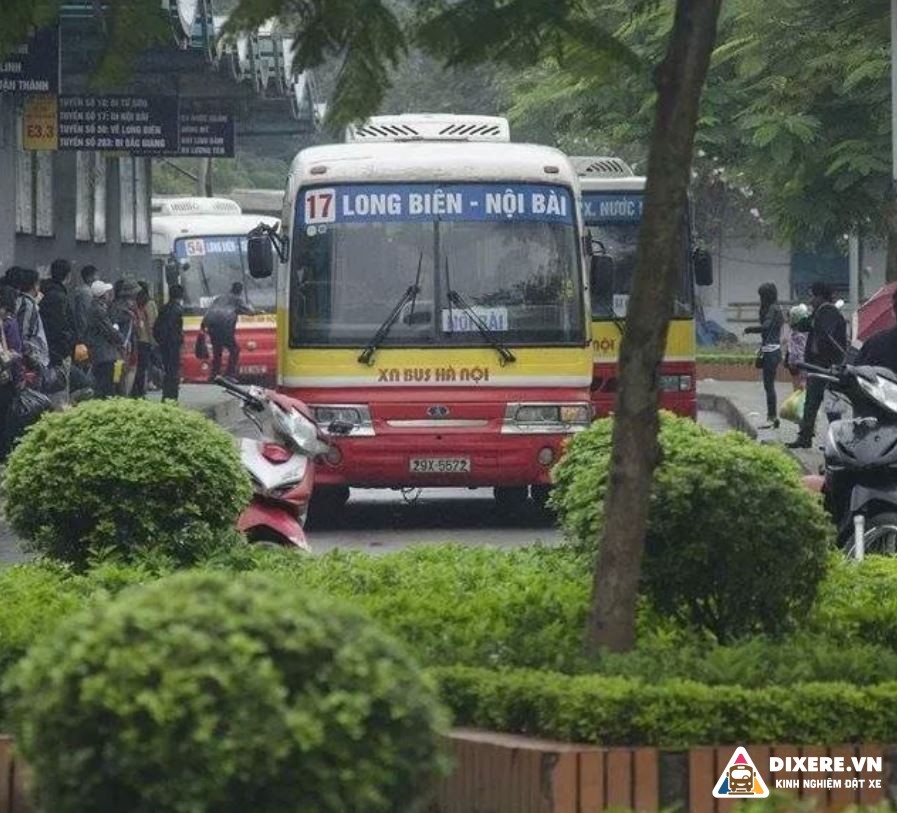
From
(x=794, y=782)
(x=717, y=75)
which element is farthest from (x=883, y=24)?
(x=794, y=782)

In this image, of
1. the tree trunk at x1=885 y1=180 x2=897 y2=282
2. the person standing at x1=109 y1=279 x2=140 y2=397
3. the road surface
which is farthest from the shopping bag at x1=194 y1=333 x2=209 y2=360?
the road surface

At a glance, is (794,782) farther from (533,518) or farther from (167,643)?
(533,518)

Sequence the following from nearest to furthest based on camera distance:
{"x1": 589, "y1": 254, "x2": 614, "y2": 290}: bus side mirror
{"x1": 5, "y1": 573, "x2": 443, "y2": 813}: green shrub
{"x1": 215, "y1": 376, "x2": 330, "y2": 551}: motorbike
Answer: {"x1": 5, "y1": 573, "x2": 443, "y2": 813}: green shrub, {"x1": 215, "y1": 376, "x2": 330, "y2": 551}: motorbike, {"x1": 589, "y1": 254, "x2": 614, "y2": 290}: bus side mirror

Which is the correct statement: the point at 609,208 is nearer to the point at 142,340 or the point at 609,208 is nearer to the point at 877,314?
the point at 877,314

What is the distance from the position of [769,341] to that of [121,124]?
8070mm

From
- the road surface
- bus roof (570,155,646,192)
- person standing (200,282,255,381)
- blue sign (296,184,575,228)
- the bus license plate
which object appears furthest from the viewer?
person standing (200,282,255,381)

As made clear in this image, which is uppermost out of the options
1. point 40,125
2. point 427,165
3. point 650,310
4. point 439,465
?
point 40,125

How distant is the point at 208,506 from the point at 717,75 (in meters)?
20.1

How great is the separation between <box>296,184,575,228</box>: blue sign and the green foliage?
455 inches

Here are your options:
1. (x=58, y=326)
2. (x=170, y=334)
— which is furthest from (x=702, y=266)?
(x=170, y=334)

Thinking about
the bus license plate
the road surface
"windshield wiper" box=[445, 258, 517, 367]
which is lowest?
the road surface

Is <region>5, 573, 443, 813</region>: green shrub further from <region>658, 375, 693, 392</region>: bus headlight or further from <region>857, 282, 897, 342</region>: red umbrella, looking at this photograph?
<region>658, 375, 693, 392</region>: bus headlight

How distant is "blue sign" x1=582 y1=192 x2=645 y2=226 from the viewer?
23203 millimetres

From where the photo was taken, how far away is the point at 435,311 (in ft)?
59.3
